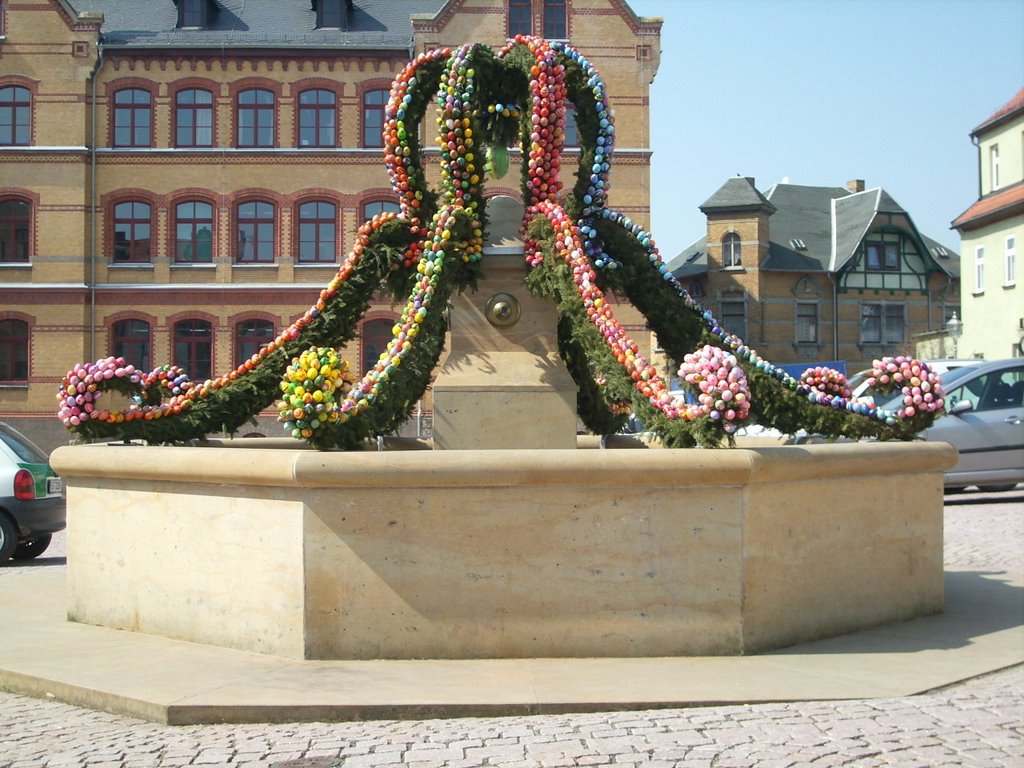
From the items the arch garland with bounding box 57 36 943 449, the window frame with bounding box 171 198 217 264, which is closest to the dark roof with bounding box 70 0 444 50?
the window frame with bounding box 171 198 217 264

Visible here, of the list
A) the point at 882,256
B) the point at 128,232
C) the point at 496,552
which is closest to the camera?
the point at 496,552

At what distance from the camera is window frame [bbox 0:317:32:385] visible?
36094 mm

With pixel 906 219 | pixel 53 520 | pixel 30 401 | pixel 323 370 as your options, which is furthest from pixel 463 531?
pixel 906 219

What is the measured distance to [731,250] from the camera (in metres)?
54.2

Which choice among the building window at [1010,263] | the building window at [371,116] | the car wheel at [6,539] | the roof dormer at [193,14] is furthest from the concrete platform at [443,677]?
the building window at [1010,263]

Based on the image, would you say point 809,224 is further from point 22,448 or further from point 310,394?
point 310,394

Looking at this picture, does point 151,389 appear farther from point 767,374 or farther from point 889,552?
point 889,552

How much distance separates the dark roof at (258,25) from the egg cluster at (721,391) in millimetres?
32506

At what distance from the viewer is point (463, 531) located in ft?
21.0

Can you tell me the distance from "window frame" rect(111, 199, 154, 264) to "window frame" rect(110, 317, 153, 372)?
6.29ft

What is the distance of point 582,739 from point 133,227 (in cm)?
3513

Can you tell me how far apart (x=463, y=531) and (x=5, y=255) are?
1347 inches

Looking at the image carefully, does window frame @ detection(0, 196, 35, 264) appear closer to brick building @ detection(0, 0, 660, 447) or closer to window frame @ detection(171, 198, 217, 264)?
brick building @ detection(0, 0, 660, 447)


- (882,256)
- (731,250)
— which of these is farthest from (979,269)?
(882,256)
